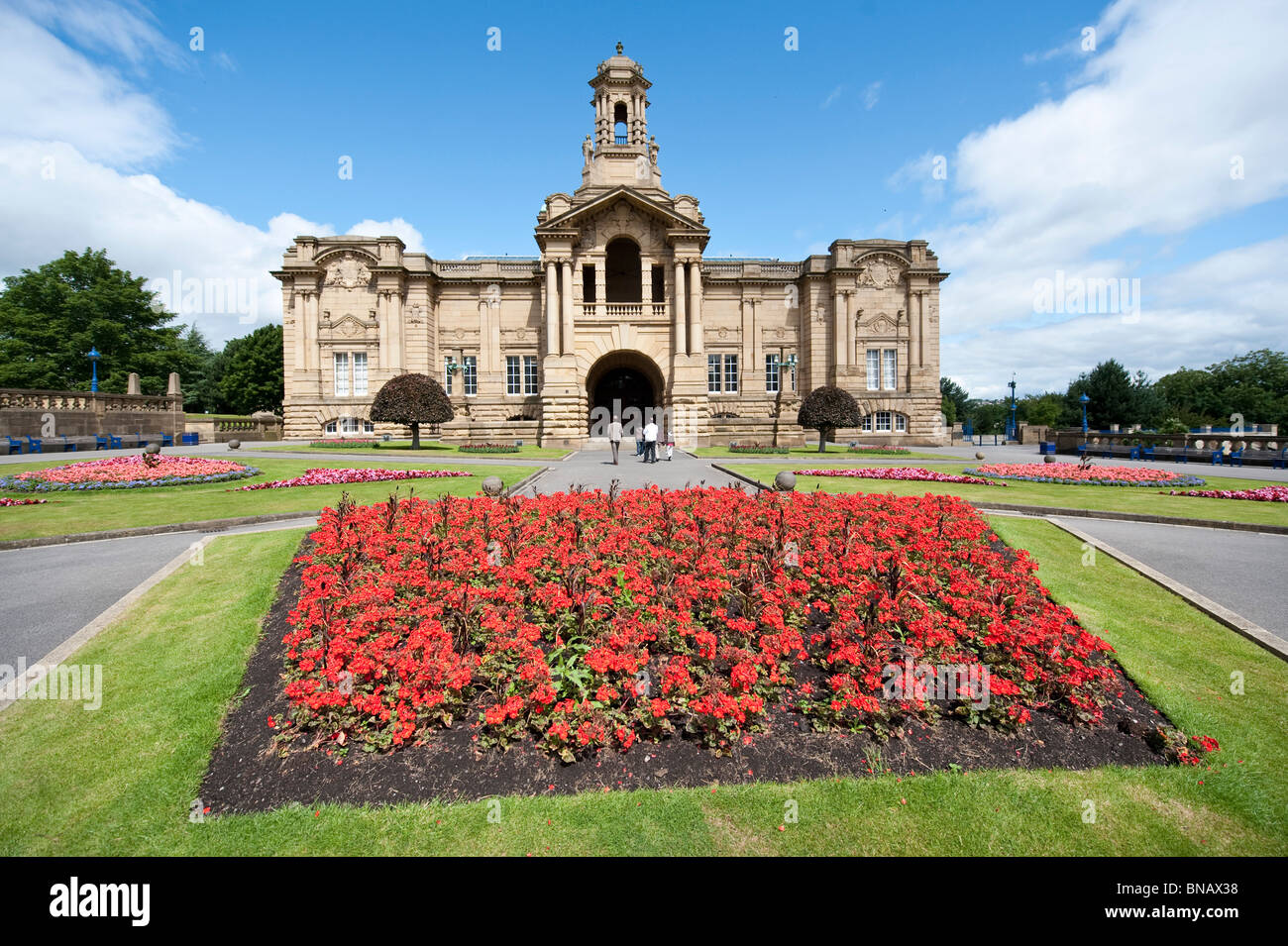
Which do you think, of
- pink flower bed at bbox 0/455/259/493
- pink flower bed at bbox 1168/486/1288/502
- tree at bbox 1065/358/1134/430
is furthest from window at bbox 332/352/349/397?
tree at bbox 1065/358/1134/430

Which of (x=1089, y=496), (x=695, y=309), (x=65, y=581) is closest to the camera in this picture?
(x=65, y=581)

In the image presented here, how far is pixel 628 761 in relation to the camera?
4.24m

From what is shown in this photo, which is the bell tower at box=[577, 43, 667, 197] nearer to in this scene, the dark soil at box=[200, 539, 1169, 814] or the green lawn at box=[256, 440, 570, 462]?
the green lawn at box=[256, 440, 570, 462]

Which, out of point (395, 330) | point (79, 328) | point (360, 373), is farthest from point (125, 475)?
point (79, 328)

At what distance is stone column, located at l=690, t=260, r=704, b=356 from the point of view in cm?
3612

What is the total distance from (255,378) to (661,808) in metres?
77.9

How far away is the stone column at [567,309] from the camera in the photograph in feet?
117

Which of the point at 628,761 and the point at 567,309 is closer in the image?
the point at 628,761

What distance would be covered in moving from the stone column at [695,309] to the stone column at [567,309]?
7695 millimetres

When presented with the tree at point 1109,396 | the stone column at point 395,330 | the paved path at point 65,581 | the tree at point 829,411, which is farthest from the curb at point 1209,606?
the tree at point 1109,396

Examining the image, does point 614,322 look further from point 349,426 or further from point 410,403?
point 349,426

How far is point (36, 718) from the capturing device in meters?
4.68

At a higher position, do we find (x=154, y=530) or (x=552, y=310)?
(x=552, y=310)
